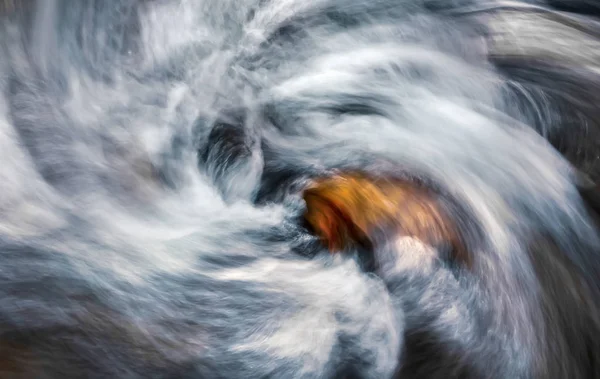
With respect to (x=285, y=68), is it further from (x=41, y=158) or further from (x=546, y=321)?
(x=546, y=321)

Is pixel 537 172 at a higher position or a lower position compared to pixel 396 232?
higher

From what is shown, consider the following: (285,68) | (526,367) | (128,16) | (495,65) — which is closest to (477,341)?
(526,367)

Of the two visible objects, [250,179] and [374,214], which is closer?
[374,214]

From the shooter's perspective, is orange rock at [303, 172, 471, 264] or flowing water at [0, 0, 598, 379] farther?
orange rock at [303, 172, 471, 264]

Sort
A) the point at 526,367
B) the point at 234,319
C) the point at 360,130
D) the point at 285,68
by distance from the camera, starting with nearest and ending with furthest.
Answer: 1. the point at 526,367
2. the point at 234,319
3. the point at 360,130
4. the point at 285,68

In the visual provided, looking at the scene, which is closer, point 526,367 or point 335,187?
point 526,367

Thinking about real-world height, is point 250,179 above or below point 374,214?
below

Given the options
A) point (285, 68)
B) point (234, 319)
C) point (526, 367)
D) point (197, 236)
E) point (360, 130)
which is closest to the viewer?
point (526, 367)

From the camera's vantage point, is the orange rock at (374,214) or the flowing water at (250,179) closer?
the flowing water at (250,179)
